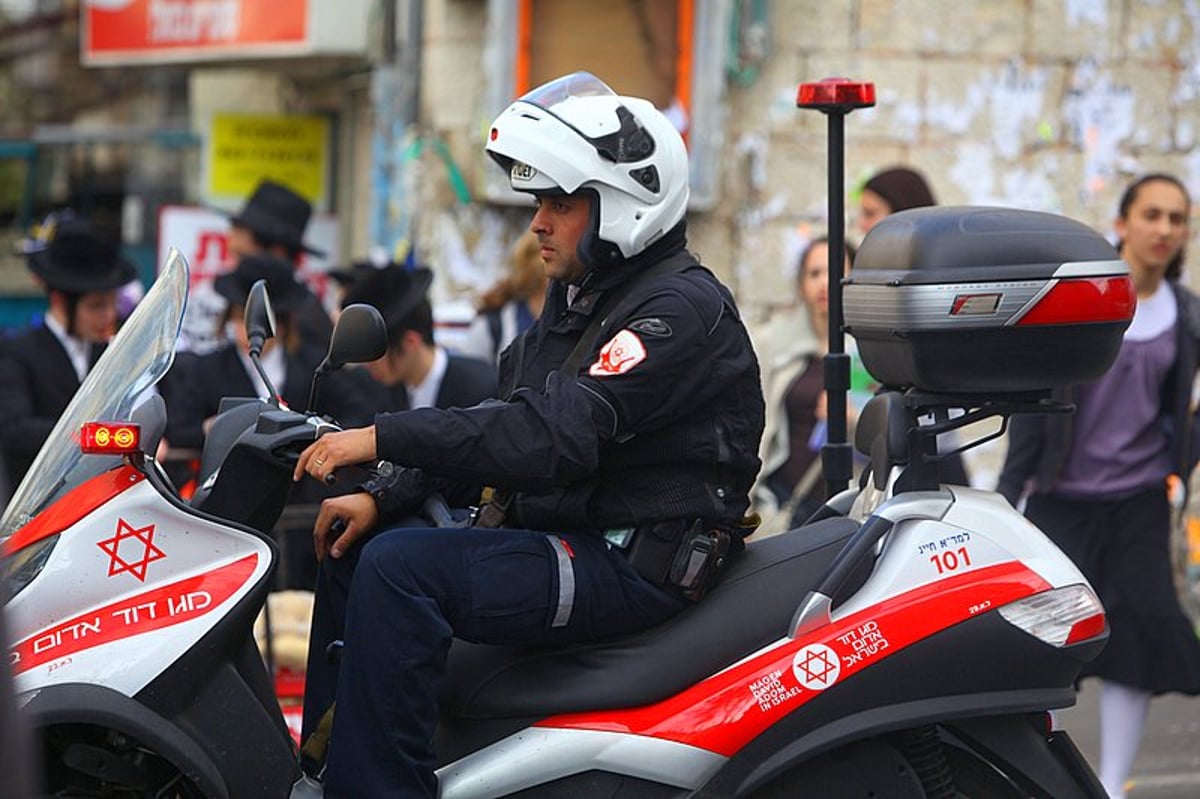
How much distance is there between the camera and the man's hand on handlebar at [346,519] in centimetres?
417

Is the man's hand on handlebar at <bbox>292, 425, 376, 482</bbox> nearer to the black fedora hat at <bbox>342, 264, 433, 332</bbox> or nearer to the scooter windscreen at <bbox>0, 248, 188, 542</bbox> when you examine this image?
the scooter windscreen at <bbox>0, 248, 188, 542</bbox>

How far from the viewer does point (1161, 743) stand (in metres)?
7.71

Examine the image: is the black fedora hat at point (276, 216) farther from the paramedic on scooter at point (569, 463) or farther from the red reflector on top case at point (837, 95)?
the paramedic on scooter at point (569, 463)

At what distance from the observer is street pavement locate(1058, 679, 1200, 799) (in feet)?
23.0

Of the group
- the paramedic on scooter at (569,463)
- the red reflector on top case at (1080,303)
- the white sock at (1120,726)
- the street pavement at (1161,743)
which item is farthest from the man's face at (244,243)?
the red reflector on top case at (1080,303)

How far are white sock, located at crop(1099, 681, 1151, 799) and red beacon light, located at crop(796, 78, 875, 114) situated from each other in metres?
2.41

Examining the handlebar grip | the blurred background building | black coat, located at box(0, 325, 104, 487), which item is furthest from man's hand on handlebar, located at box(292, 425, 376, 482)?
the blurred background building

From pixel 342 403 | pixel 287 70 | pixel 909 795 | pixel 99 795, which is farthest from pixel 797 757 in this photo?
pixel 287 70

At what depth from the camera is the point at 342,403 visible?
6.86m

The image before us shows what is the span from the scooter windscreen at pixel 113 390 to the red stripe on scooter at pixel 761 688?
1033 millimetres

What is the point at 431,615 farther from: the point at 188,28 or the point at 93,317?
the point at 188,28

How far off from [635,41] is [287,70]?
131 inches

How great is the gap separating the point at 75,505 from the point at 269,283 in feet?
11.1

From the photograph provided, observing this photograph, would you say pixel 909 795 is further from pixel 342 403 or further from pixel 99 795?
pixel 342 403
